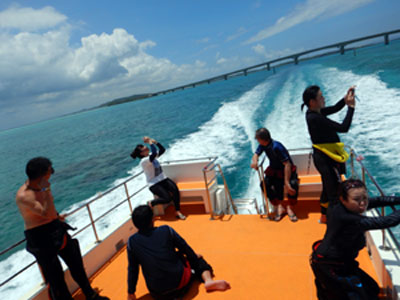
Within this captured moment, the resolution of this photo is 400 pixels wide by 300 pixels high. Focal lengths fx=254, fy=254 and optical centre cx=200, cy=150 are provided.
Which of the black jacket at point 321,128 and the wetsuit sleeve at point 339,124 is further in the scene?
the black jacket at point 321,128

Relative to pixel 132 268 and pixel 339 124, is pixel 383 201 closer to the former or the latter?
pixel 339 124

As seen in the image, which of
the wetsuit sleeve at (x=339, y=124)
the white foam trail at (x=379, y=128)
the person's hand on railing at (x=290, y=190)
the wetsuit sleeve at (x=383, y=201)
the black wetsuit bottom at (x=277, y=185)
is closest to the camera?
the wetsuit sleeve at (x=383, y=201)

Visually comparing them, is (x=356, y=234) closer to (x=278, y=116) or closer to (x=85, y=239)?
(x=85, y=239)

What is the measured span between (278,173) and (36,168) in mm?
3066

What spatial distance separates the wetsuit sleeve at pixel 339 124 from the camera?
243cm

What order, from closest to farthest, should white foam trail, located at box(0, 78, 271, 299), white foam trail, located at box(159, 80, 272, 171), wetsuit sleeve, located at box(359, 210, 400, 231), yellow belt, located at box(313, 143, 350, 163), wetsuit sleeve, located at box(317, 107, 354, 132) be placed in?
1. wetsuit sleeve, located at box(359, 210, 400, 231)
2. wetsuit sleeve, located at box(317, 107, 354, 132)
3. yellow belt, located at box(313, 143, 350, 163)
4. white foam trail, located at box(0, 78, 271, 299)
5. white foam trail, located at box(159, 80, 272, 171)

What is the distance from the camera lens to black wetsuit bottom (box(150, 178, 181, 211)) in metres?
4.42

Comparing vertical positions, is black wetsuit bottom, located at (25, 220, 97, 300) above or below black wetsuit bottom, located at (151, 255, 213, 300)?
above

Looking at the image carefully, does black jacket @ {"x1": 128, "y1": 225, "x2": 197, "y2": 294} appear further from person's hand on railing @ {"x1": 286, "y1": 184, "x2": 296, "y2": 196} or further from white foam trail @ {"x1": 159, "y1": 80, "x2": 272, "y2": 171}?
white foam trail @ {"x1": 159, "y1": 80, "x2": 272, "y2": 171}

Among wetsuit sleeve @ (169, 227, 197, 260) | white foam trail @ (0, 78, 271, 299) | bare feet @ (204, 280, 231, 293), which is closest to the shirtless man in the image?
white foam trail @ (0, 78, 271, 299)

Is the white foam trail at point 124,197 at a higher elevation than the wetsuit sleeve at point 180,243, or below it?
below

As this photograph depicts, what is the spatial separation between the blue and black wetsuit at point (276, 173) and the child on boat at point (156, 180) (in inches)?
63.1

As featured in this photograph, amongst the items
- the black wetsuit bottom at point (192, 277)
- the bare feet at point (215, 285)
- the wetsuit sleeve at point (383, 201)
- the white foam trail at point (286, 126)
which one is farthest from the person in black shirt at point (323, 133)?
the white foam trail at point (286, 126)

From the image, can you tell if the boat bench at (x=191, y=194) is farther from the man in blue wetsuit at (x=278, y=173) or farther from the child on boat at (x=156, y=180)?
the man in blue wetsuit at (x=278, y=173)
